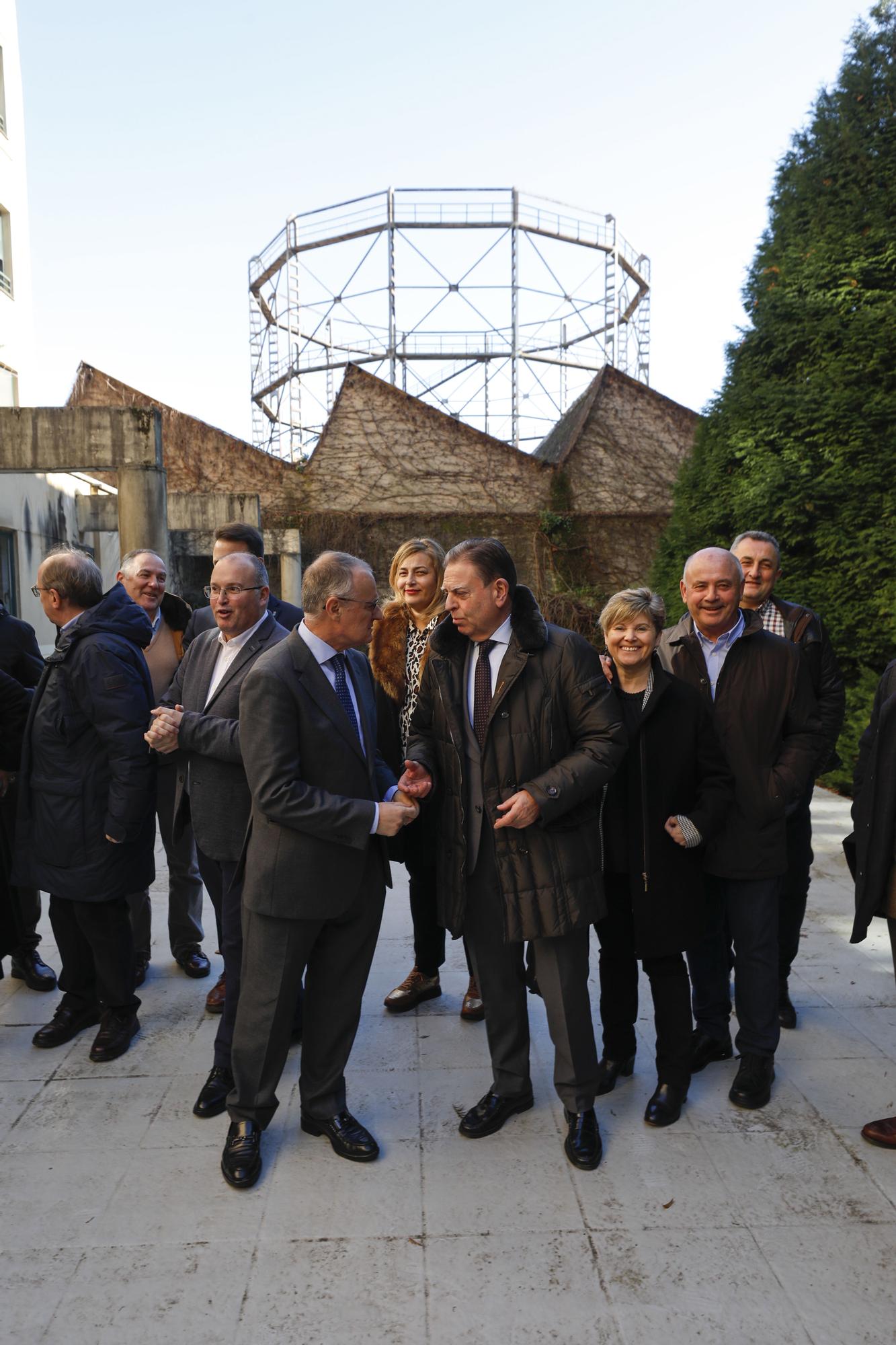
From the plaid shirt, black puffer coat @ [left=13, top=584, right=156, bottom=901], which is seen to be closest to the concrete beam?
black puffer coat @ [left=13, top=584, right=156, bottom=901]

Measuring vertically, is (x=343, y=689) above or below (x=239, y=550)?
below

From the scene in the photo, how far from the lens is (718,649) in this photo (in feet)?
12.6

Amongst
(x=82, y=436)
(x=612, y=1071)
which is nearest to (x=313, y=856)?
(x=612, y=1071)

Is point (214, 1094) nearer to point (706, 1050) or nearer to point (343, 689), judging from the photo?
point (343, 689)

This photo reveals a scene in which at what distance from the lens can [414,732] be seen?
3.73 metres

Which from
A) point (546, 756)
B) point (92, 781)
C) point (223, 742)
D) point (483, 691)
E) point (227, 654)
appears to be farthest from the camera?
point (92, 781)

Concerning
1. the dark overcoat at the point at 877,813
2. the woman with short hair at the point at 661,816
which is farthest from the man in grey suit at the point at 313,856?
the dark overcoat at the point at 877,813

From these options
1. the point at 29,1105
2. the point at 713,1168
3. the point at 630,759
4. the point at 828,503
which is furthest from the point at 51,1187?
the point at 828,503

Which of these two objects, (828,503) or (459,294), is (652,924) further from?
(459,294)

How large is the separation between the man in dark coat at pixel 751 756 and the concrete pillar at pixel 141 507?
831cm

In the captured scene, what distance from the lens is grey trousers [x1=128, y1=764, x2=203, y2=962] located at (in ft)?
16.5

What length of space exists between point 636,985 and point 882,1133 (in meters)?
0.98

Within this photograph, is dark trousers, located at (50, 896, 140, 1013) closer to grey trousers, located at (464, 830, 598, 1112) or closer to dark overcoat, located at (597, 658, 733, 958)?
grey trousers, located at (464, 830, 598, 1112)

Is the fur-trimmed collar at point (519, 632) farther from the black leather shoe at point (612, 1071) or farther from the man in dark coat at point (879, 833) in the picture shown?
the black leather shoe at point (612, 1071)
